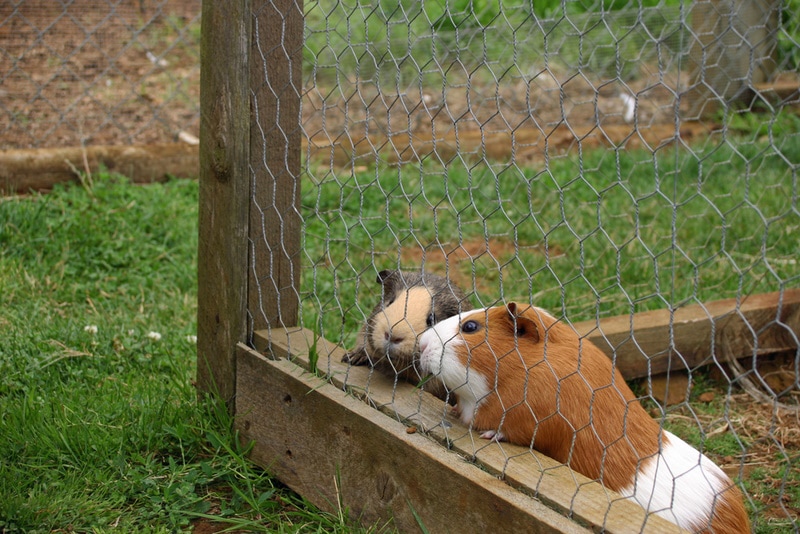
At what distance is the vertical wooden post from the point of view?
2.50m

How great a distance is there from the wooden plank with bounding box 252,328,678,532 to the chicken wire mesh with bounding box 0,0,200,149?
10.7 feet

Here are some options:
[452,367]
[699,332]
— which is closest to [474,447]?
[452,367]

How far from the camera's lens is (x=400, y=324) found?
2.53m

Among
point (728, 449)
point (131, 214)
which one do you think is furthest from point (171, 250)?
point (728, 449)

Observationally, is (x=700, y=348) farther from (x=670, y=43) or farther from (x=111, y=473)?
(x=670, y=43)

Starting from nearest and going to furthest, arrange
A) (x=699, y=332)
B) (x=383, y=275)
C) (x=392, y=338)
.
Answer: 1. (x=392, y=338)
2. (x=383, y=275)
3. (x=699, y=332)

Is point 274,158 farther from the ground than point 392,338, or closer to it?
farther from the ground

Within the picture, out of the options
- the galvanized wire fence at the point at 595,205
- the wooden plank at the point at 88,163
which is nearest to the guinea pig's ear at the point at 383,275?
the galvanized wire fence at the point at 595,205

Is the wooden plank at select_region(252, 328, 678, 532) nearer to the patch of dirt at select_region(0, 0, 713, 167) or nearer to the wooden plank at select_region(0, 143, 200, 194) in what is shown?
the wooden plank at select_region(0, 143, 200, 194)

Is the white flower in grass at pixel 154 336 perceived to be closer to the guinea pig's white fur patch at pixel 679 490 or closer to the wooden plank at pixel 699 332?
the wooden plank at pixel 699 332

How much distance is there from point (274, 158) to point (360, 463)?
3.23 feet

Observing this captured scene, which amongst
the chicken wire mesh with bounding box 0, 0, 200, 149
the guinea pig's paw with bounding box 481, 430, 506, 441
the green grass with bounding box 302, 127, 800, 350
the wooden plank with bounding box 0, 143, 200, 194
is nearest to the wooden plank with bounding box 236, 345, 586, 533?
the guinea pig's paw with bounding box 481, 430, 506, 441

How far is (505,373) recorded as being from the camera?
2047 millimetres

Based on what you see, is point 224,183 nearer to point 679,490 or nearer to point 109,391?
point 109,391
